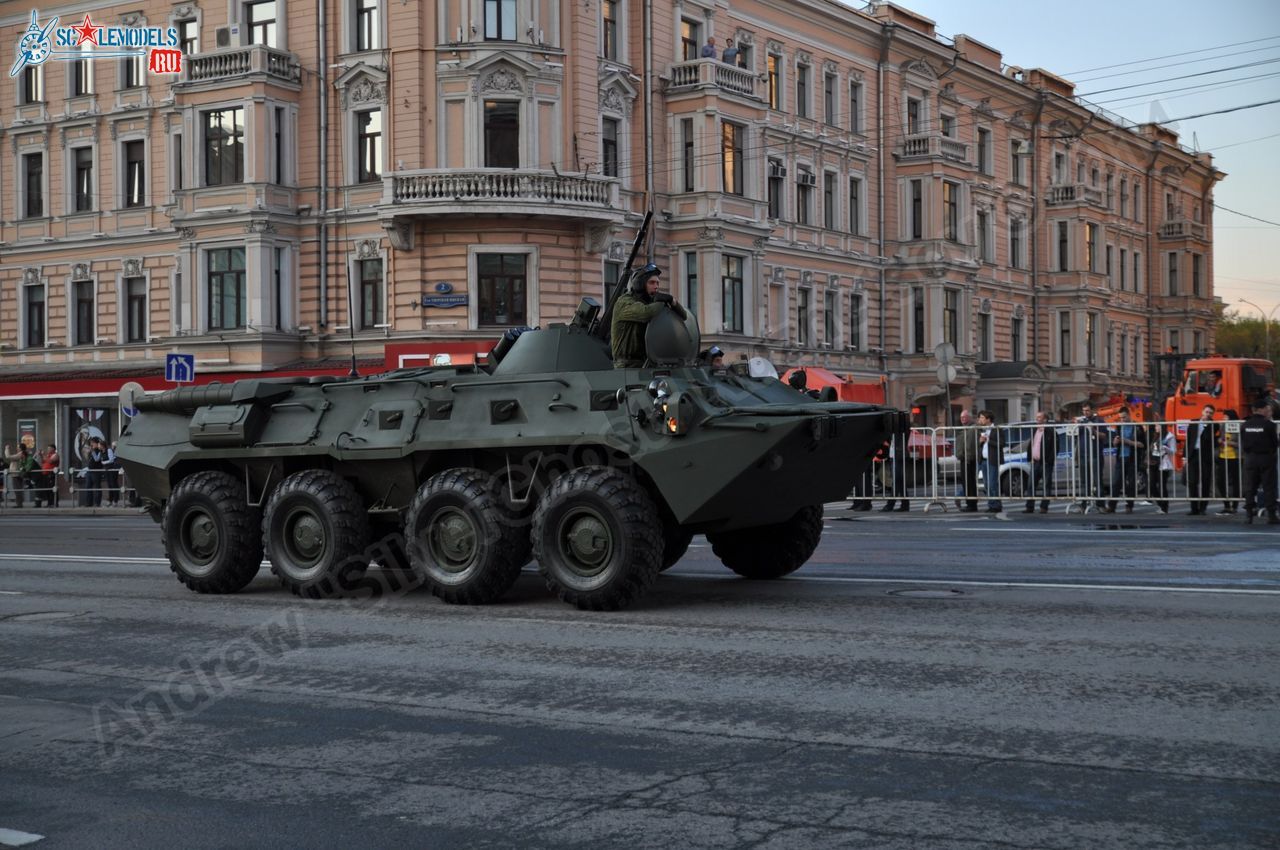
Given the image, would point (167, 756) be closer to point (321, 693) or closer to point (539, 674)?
point (321, 693)

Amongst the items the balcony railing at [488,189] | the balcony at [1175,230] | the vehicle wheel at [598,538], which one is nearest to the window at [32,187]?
the balcony railing at [488,189]

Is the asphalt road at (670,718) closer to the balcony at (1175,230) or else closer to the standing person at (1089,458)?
the standing person at (1089,458)

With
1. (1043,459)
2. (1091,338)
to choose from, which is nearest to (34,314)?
(1043,459)

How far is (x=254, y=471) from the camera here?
41.9ft

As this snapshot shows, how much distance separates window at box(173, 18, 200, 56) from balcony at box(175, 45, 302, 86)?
1.29 meters

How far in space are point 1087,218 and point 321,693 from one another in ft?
196

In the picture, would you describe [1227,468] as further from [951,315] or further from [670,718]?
[951,315]

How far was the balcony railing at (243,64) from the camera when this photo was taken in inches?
1486

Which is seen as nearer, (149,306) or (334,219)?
(334,219)

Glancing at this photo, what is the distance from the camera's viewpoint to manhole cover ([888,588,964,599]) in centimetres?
1091

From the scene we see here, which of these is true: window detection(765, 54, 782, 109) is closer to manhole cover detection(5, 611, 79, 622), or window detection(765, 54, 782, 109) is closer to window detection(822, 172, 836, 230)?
window detection(822, 172, 836, 230)

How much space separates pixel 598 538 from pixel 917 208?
1696 inches

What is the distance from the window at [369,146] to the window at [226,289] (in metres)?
3.77

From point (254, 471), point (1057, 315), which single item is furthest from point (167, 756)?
point (1057, 315)
